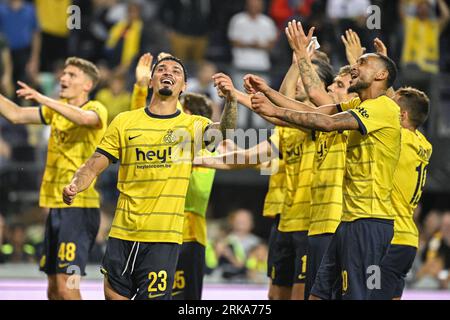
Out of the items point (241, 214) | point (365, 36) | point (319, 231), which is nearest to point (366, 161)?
point (319, 231)

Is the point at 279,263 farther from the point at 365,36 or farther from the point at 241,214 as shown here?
the point at 365,36

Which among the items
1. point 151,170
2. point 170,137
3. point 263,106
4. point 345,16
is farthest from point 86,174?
point 345,16

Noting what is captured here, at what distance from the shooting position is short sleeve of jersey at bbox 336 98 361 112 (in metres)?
7.29

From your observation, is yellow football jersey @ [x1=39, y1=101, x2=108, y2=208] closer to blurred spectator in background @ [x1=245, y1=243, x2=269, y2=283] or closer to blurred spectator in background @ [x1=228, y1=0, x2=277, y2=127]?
→ blurred spectator in background @ [x1=245, y1=243, x2=269, y2=283]

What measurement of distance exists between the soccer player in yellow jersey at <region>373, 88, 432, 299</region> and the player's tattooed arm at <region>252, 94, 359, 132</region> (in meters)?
1.36

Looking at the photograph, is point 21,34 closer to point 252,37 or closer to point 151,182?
point 252,37

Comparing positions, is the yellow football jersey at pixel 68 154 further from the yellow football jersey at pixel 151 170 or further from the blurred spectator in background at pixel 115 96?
the blurred spectator in background at pixel 115 96

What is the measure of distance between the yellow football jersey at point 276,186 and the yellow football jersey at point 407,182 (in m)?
1.07

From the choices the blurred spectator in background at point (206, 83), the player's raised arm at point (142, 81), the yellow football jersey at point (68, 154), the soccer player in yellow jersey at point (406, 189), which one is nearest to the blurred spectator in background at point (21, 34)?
the blurred spectator in background at point (206, 83)

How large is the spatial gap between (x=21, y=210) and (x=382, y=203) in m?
7.79

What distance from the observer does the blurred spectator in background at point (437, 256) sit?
43.3 ft

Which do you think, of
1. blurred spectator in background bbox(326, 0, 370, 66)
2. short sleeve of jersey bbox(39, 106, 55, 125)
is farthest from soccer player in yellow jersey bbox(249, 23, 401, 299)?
blurred spectator in background bbox(326, 0, 370, 66)
